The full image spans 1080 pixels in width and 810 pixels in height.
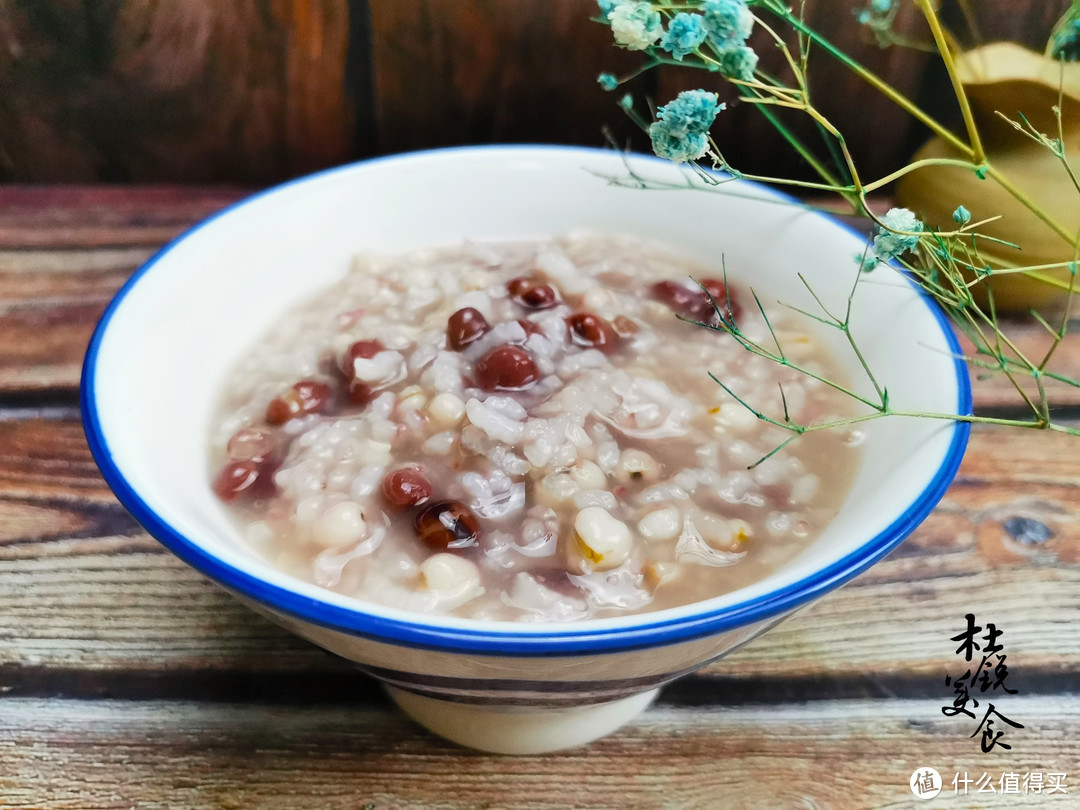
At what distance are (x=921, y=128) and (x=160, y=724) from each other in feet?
8.28

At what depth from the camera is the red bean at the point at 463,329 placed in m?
1.47

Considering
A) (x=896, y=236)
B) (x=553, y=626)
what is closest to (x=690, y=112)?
(x=896, y=236)

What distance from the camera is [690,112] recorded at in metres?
0.89

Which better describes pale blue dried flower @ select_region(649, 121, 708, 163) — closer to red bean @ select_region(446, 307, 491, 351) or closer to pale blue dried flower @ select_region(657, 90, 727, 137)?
pale blue dried flower @ select_region(657, 90, 727, 137)

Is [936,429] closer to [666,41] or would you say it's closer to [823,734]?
[823,734]

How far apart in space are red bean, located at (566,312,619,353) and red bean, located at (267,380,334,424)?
44 cm

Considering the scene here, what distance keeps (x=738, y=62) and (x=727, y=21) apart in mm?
39

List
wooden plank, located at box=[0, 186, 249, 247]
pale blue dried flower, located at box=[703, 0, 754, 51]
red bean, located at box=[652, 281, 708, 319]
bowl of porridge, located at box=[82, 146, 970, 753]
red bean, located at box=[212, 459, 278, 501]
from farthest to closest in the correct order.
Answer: wooden plank, located at box=[0, 186, 249, 247] → red bean, located at box=[652, 281, 708, 319] → red bean, located at box=[212, 459, 278, 501] → bowl of porridge, located at box=[82, 146, 970, 753] → pale blue dried flower, located at box=[703, 0, 754, 51]

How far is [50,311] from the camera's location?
6.85 ft

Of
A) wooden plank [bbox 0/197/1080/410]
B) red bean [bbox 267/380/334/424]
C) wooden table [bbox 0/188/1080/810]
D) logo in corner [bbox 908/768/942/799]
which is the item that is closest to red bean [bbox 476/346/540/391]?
red bean [bbox 267/380/334/424]

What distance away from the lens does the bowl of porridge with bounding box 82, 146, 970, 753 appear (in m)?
0.94

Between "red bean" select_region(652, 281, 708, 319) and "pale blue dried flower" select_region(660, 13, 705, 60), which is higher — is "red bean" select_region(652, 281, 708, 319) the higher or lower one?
the lower one

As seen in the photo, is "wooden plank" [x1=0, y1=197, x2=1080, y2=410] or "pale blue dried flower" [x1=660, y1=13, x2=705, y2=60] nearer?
"pale blue dried flower" [x1=660, y1=13, x2=705, y2=60]

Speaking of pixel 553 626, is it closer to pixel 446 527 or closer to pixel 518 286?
pixel 446 527
